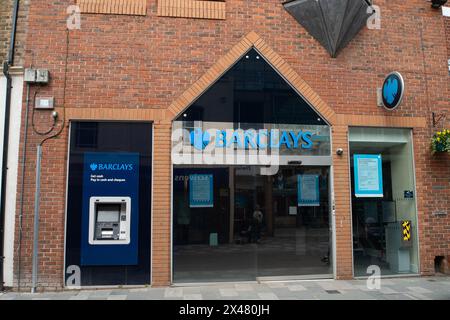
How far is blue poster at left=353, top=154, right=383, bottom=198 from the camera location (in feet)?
28.8

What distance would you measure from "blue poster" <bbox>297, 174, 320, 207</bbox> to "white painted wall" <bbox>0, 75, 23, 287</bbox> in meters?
5.84

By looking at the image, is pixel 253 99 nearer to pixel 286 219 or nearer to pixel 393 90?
pixel 286 219

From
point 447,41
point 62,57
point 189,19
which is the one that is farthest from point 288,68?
point 62,57

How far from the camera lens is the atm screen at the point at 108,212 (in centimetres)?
782

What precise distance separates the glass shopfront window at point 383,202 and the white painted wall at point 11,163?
7.06 m

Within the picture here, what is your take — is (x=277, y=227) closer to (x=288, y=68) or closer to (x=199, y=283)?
(x=199, y=283)

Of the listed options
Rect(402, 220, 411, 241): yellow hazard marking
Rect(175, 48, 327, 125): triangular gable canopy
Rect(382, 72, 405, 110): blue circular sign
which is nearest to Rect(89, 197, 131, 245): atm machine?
Rect(175, 48, 327, 125): triangular gable canopy

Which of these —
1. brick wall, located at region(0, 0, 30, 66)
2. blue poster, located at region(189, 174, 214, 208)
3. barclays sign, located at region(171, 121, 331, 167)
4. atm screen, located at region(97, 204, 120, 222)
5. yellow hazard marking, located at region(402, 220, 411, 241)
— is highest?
brick wall, located at region(0, 0, 30, 66)

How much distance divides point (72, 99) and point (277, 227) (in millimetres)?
5035

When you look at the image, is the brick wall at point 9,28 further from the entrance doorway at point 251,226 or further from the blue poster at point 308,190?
the blue poster at point 308,190

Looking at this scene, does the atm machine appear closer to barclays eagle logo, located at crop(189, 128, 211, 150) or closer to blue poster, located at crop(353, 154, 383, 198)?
barclays eagle logo, located at crop(189, 128, 211, 150)

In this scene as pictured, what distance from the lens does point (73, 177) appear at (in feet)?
25.6

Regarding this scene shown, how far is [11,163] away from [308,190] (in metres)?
6.16

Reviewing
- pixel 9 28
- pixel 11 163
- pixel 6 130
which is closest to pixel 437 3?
pixel 9 28
